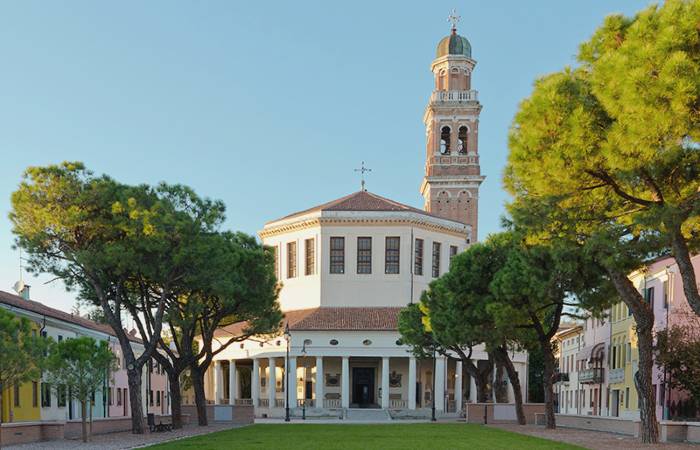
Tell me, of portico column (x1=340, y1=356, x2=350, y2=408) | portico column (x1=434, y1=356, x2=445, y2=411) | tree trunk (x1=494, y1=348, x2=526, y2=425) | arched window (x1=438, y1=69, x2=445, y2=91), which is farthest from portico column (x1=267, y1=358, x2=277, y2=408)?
arched window (x1=438, y1=69, x2=445, y2=91)

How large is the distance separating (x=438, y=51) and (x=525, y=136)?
6953cm

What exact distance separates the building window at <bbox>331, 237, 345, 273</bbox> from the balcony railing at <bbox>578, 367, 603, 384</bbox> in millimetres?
19568

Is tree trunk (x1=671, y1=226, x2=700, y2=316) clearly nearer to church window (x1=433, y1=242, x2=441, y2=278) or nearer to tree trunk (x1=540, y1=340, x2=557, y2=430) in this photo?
tree trunk (x1=540, y1=340, x2=557, y2=430)

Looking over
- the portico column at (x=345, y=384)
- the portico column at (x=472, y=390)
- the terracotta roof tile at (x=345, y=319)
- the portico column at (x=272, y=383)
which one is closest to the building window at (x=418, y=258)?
the terracotta roof tile at (x=345, y=319)

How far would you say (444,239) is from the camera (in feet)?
240

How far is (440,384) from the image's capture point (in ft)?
214

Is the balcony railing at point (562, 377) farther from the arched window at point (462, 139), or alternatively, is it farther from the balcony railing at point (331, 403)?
the arched window at point (462, 139)

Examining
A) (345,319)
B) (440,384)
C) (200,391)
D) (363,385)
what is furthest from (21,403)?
(363,385)

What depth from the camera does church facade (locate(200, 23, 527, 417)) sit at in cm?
6550

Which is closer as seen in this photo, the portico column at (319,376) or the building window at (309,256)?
the portico column at (319,376)

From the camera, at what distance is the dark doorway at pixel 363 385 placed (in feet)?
230

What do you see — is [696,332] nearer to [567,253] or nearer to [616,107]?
[567,253]

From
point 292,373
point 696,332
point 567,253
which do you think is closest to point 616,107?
point 567,253

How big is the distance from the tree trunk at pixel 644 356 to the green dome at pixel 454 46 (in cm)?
6384
